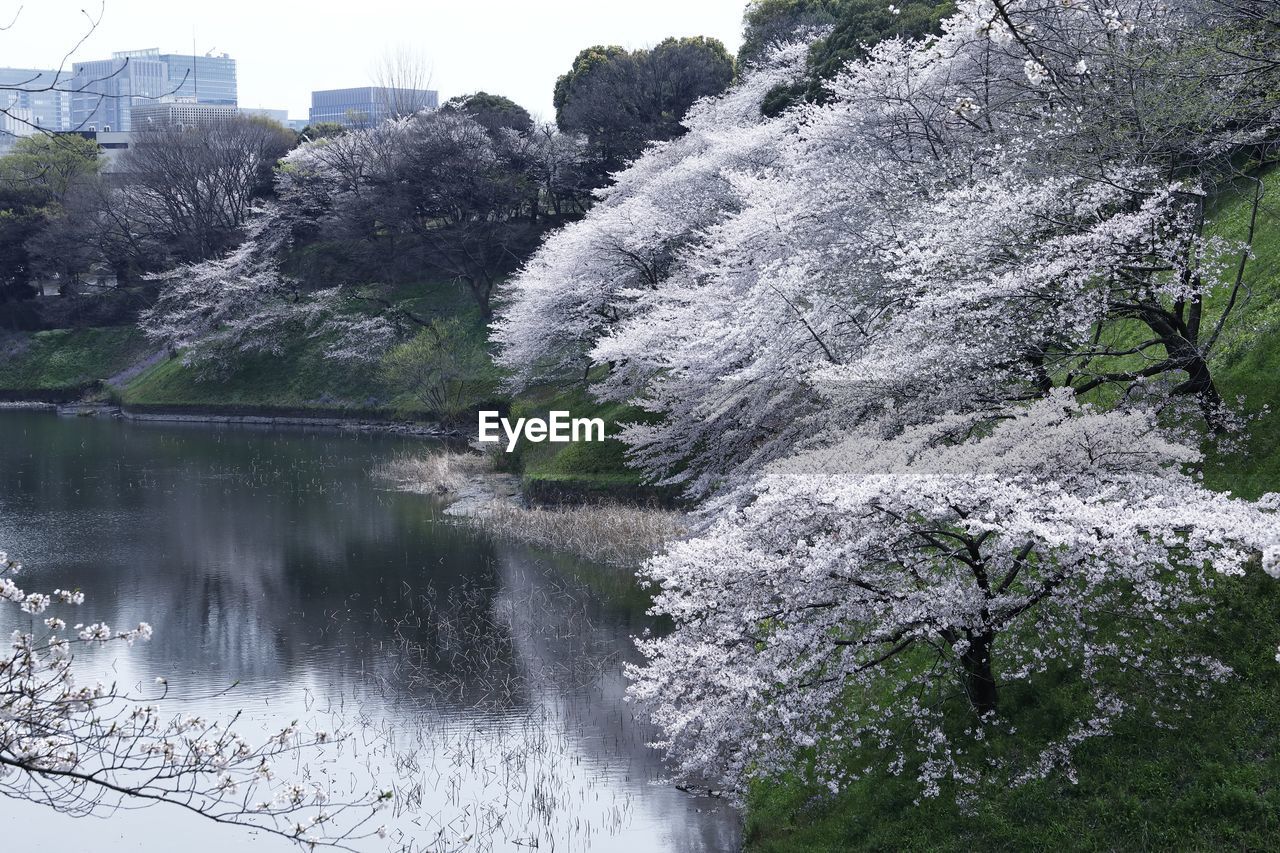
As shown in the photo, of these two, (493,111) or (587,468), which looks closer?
(587,468)

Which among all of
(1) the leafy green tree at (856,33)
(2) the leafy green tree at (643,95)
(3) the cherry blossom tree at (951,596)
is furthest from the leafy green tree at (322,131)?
(3) the cherry blossom tree at (951,596)

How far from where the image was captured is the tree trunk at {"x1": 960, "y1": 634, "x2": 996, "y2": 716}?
373 inches

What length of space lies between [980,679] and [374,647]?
948 cm

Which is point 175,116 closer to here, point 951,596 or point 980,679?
point 980,679

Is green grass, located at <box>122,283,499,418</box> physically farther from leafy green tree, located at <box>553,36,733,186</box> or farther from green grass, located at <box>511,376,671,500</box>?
green grass, located at <box>511,376,671,500</box>

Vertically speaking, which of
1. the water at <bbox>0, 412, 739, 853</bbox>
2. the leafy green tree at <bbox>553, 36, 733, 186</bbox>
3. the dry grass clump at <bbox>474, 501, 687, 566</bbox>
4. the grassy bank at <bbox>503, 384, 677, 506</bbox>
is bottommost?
the water at <bbox>0, 412, 739, 853</bbox>

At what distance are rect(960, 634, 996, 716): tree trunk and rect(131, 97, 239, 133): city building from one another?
51.1m

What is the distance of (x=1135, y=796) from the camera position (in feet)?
27.2

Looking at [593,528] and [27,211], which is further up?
[27,211]

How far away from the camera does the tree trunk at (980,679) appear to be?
948 centimetres

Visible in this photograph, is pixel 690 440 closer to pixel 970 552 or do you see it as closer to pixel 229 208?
pixel 970 552

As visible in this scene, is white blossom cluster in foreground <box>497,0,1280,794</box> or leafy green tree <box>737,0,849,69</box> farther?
leafy green tree <box>737,0,849,69</box>

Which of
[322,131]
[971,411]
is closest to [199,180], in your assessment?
[322,131]

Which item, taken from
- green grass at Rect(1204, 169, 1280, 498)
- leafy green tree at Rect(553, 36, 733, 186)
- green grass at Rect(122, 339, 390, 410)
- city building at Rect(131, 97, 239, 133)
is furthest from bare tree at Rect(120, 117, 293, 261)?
green grass at Rect(1204, 169, 1280, 498)
